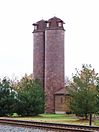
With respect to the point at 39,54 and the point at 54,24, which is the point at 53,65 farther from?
the point at 54,24

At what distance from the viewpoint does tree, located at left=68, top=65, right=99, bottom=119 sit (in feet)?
143

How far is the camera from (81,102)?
4416 centimetres

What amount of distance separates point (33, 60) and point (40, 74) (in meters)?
2.88

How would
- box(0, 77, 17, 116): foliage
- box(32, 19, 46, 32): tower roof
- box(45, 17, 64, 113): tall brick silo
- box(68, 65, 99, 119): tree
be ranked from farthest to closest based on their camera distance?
box(32, 19, 46, 32): tower roof
box(45, 17, 64, 113): tall brick silo
box(0, 77, 17, 116): foliage
box(68, 65, 99, 119): tree

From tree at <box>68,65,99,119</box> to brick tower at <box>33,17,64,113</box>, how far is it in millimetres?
22227

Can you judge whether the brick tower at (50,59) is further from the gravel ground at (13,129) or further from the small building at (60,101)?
the gravel ground at (13,129)

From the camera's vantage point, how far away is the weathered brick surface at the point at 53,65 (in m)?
69.4

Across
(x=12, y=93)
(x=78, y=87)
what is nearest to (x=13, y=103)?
(x=12, y=93)

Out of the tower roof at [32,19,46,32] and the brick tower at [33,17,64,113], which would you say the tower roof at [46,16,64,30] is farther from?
the tower roof at [32,19,46,32]

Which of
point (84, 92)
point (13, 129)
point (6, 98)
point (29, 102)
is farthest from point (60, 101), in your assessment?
point (13, 129)

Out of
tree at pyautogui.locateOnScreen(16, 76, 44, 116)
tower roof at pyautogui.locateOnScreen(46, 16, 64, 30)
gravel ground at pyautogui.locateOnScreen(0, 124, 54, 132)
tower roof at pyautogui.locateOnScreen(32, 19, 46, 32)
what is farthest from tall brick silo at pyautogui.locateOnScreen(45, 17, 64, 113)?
gravel ground at pyautogui.locateOnScreen(0, 124, 54, 132)

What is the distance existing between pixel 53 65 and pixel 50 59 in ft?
3.51

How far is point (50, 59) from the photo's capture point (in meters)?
69.4

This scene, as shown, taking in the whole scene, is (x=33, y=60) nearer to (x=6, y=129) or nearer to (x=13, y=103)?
(x=13, y=103)
